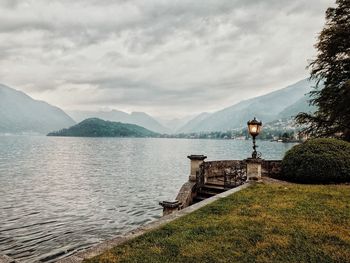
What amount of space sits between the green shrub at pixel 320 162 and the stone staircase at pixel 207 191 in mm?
4230

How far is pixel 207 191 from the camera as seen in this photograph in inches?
618

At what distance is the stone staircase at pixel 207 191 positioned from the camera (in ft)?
49.9

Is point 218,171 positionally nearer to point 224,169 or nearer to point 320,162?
point 224,169

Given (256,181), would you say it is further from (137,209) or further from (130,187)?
(130,187)

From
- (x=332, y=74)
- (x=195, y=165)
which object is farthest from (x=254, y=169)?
(x=332, y=74)

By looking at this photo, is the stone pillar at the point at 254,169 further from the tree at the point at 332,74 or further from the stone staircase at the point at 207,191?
the tree at the point at 332,74

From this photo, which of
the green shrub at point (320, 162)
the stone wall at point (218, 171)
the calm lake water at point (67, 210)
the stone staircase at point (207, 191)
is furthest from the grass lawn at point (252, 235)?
the calm lake water at point (67, 210)

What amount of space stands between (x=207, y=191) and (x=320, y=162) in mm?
5943

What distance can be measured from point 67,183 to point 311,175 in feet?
79.8

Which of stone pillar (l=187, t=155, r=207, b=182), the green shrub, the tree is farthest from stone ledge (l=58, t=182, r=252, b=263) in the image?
the tree

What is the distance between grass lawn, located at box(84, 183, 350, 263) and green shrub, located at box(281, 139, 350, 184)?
5123mm

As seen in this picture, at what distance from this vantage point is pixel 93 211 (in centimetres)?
2009

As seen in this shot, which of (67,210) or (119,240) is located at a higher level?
(119,240)

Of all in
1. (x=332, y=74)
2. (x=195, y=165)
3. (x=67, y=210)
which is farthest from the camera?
(x=332, y=74)
